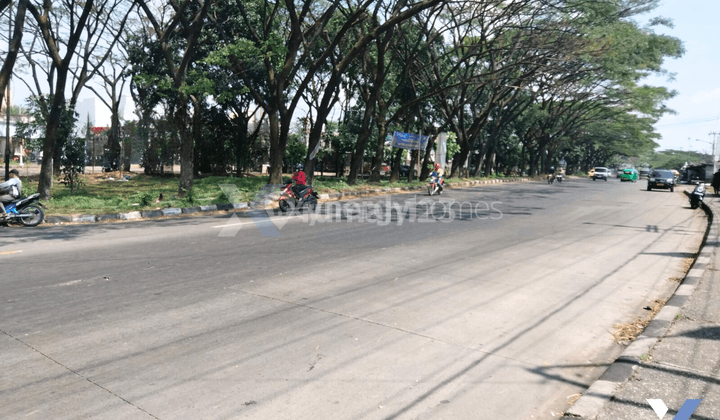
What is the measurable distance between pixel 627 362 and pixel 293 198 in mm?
12184

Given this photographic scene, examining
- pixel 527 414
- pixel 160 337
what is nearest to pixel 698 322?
pixel 527 414

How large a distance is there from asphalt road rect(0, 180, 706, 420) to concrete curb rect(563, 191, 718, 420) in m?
0.18

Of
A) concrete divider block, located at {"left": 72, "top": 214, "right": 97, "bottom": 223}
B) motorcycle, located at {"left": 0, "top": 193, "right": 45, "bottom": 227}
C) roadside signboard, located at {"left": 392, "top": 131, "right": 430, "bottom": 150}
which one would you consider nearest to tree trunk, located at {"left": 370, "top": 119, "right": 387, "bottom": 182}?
roadside signboard, located at {"left": 392, "top": 131, "right": 430, "bottom": 150}

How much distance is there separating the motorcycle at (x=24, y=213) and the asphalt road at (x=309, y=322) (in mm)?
1698

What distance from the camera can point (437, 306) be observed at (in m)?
5.96

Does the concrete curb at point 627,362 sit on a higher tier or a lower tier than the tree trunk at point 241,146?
lower

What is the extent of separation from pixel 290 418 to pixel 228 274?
4026 mm

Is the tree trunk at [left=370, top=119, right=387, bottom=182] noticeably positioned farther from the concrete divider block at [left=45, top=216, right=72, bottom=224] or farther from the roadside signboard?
the concrete divider block at [left=45, top=216, right=72, bottom=224]

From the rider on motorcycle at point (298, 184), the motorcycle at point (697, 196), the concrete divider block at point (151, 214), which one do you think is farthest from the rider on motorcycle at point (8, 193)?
the motorcycle at point (697, 196)

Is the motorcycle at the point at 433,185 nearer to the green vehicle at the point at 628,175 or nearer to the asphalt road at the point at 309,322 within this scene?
the asphalt road at the point at 309,322

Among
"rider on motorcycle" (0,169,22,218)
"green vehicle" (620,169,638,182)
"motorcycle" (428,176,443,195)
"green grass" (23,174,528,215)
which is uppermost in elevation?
"green vehicle" (620,169,638,182)

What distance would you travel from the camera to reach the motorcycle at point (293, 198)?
15430 mm

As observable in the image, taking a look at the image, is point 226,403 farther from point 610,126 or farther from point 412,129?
point 610,126

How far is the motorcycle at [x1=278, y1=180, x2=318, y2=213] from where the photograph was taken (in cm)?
1543
